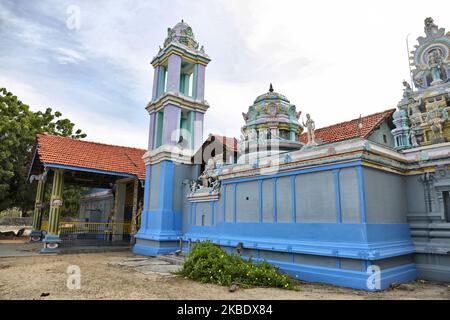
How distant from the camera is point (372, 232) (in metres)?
7.64

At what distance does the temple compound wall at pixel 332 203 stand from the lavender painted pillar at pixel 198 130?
2517 mm

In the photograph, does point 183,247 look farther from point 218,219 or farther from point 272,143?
point 272,143

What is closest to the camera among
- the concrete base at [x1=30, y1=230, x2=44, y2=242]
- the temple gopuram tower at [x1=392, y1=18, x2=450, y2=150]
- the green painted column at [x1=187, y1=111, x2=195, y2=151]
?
the temple gopuram tower at [x1=392, y1=18, x2=450, y2=150]

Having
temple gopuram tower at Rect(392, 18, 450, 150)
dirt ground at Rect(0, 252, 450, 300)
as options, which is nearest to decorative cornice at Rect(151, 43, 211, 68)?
temple gopuram tower at Rect(392, 18, 450, 150)

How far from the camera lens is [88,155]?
17312 mm

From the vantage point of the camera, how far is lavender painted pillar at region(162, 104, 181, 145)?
49.9 feet

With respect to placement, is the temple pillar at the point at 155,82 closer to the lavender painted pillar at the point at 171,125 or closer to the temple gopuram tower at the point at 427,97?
the lavender painted pillar at the point at 171,125

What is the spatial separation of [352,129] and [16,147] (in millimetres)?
20776

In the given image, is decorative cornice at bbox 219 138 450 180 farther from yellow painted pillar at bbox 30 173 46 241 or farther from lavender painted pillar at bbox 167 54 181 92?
yellow painted pillar at bbox 30 173 46 241

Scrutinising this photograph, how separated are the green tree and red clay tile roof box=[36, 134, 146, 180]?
443cm

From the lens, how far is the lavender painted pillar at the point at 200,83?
54.8 ft

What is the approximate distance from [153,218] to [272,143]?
6.76m

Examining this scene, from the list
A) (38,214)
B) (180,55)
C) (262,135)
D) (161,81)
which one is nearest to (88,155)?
(161,81)

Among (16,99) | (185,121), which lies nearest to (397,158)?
(185,121)
